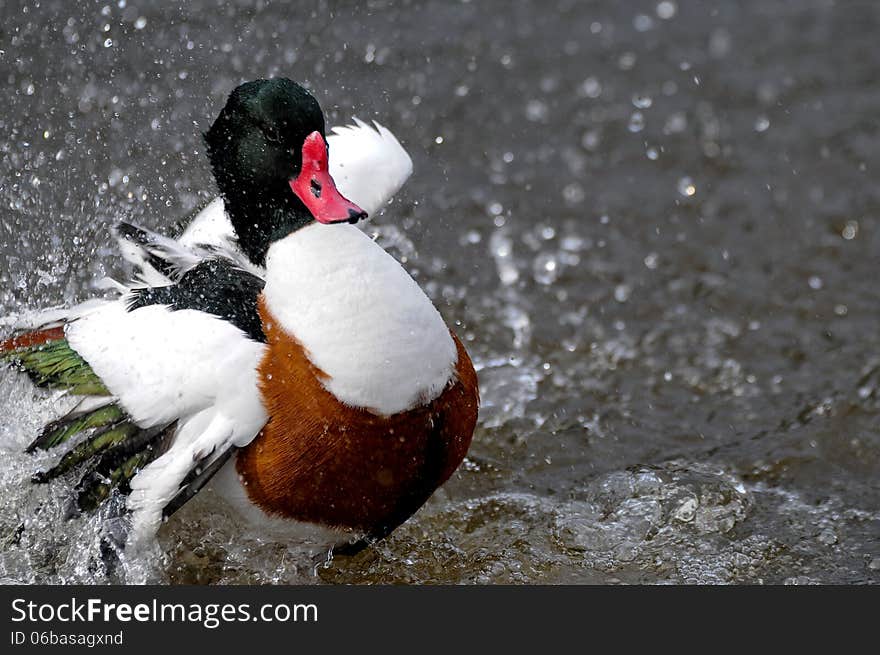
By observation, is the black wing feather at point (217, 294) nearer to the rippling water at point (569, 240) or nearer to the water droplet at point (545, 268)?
the rippling water at point (569, 240)

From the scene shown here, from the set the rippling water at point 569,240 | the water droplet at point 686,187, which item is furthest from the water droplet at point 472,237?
the water droplet at point 686,187

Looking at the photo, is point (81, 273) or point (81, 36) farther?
point (81, 36)

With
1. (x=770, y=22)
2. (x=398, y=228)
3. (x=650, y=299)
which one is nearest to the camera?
(x=650, y=299)

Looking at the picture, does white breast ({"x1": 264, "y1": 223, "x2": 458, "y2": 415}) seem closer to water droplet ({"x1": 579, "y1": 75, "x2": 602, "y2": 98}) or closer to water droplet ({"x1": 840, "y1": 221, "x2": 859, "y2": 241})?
water droplet ({"x1": 840, "y1": 221, "x2": 859, "y2": 241})

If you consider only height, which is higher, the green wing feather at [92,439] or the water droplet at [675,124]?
the water droplet at [675,124]

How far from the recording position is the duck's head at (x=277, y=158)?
285cm

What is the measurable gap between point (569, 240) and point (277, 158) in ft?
8.33

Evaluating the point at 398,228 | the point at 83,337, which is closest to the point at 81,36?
the point at 398,228

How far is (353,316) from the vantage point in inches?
109

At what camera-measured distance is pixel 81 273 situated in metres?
4.02

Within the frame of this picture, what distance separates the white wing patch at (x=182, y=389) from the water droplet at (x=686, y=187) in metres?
3.07

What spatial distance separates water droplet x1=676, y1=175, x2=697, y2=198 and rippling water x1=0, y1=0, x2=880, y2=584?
4 cm

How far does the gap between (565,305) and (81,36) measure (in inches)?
108

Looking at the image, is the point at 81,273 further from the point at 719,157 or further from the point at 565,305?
the point at 719,157
